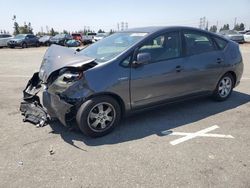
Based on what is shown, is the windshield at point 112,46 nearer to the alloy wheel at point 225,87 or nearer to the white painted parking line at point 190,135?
the white painted parking line at point 190,135

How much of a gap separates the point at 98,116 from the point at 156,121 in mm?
1168

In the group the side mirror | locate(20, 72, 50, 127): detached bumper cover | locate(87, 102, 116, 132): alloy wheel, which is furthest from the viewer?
locate(20, 72, 50, 127): detached bumper cover

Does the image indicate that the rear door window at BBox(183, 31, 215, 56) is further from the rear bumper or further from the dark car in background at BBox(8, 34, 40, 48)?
the dark car in background at BBox(8, 34, 40, 48)

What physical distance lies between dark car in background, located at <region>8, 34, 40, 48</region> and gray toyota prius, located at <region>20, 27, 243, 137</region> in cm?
2625

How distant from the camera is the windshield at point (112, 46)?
4.23 metres

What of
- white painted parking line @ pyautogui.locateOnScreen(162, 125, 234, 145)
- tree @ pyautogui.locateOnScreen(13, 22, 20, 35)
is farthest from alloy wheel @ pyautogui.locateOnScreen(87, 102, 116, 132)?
tree @ pyautogui.locateOnScreen(13, 22, 20, 35)

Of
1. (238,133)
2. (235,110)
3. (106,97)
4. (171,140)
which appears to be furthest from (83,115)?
(235,110)

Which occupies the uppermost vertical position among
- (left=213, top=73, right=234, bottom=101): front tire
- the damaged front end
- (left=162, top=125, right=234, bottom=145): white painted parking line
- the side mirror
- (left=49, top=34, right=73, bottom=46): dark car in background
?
the side mirror

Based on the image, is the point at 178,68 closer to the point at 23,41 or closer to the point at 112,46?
the point at 112,46

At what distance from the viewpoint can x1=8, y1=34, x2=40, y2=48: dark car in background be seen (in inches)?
1118

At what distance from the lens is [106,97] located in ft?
12.9

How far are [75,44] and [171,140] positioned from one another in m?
29.8

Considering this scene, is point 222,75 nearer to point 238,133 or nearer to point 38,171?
point 238,133

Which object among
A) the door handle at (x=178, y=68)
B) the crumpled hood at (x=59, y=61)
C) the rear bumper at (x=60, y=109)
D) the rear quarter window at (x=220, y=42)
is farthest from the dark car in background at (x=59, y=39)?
the rear bumper at (x=60, y=109)
